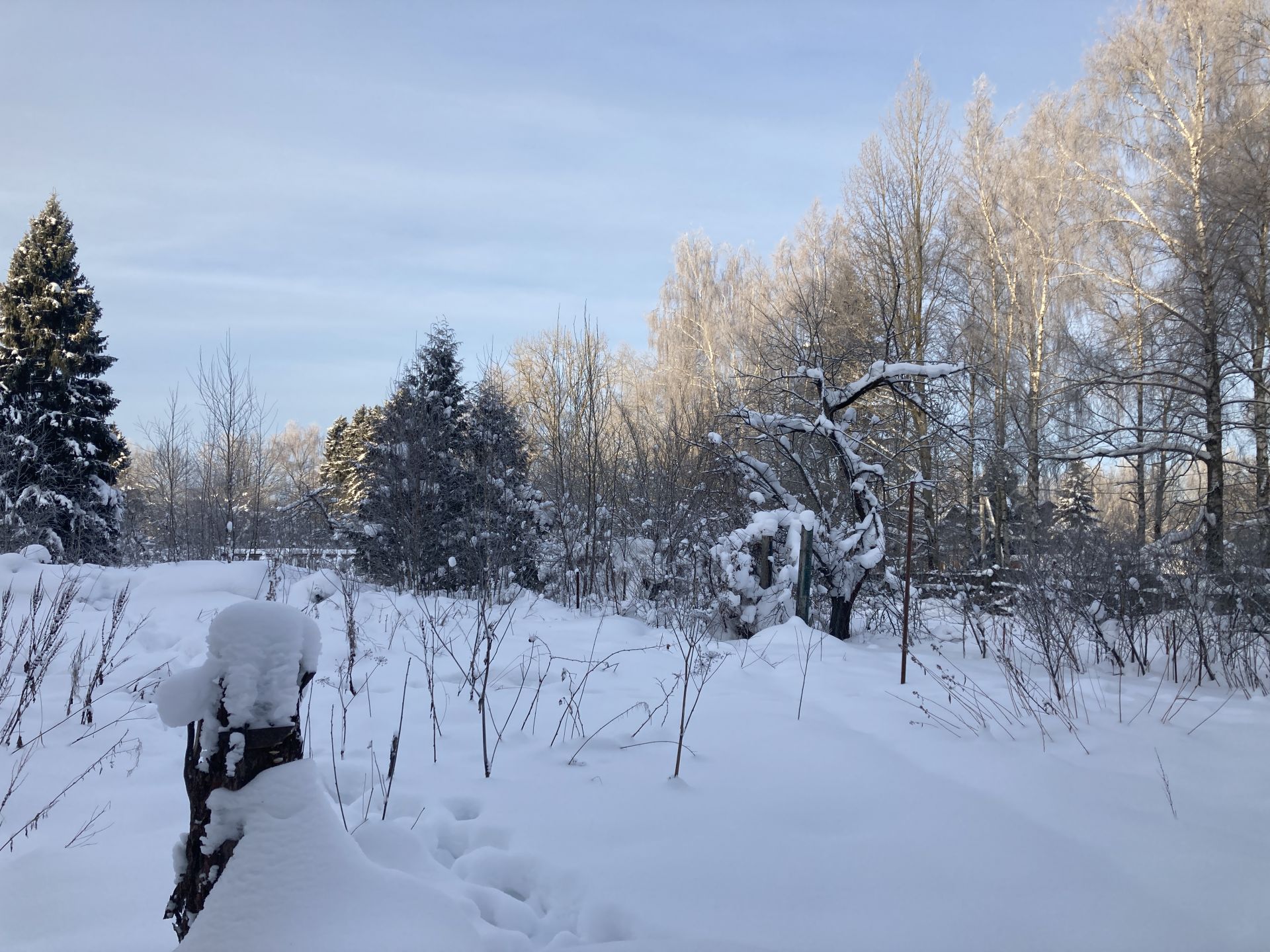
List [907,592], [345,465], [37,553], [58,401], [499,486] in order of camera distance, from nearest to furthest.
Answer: [907,592] → [37,553] → [499,486] → [58,401] → [345,465]

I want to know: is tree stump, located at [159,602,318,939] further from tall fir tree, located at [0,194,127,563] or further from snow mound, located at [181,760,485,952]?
tall fir tree, located at [0,194,127,563]

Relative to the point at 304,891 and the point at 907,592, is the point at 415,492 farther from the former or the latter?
the point at 304,891

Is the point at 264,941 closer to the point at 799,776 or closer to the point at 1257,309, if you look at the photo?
the point at 799,776

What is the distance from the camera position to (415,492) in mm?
11453

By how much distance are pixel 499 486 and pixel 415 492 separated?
4.51ft

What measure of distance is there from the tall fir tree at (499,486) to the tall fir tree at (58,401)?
7670mm

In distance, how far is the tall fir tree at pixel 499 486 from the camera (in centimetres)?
1167

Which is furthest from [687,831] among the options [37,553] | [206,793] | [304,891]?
[37,553]

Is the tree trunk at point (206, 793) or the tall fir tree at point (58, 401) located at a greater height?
the tall fir tree at point (58, 401)

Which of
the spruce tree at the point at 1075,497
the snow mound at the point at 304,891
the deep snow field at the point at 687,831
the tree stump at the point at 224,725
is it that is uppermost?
the spruce tree at the point at 1075,497

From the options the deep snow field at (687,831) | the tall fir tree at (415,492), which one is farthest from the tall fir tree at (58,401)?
the deep snow field at (687,831)

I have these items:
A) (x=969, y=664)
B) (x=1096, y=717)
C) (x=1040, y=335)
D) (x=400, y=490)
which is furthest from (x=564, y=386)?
(x=1096, y=717)

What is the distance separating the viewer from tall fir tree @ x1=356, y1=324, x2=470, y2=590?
11555 millimetres

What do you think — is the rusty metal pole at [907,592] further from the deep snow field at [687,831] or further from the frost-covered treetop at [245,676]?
the frost-covered treetop at [245,676]
